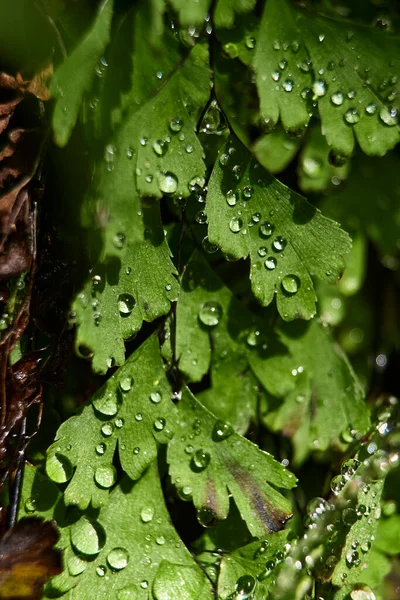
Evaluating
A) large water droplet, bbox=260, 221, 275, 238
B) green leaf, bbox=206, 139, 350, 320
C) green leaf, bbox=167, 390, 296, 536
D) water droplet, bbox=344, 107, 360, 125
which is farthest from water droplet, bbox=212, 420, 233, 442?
water droplet, bbox=344, 107, 360, 125

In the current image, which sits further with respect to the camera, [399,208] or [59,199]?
[399,208]

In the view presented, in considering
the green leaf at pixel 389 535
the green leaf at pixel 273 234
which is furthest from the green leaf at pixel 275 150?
the green leaf at pixel 389 535

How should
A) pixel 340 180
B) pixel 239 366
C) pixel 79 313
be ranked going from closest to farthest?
pixel 79 313, pixel 239 366, pixel 340 180

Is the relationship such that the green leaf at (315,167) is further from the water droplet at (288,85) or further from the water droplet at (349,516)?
the water droplet at (349,516)

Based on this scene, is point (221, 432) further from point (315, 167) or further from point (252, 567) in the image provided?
point (315, 167)

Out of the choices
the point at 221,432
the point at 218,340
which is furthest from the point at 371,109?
the point at 221,432

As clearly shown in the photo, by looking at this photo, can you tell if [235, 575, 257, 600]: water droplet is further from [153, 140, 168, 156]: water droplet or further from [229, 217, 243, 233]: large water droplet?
[153, 140, 168, 156]: water droplet

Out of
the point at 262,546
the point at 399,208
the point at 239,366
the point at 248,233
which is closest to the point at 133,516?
the point at 262,546

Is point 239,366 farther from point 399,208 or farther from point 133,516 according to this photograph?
point 399,208

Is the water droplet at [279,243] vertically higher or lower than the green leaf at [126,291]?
higher
